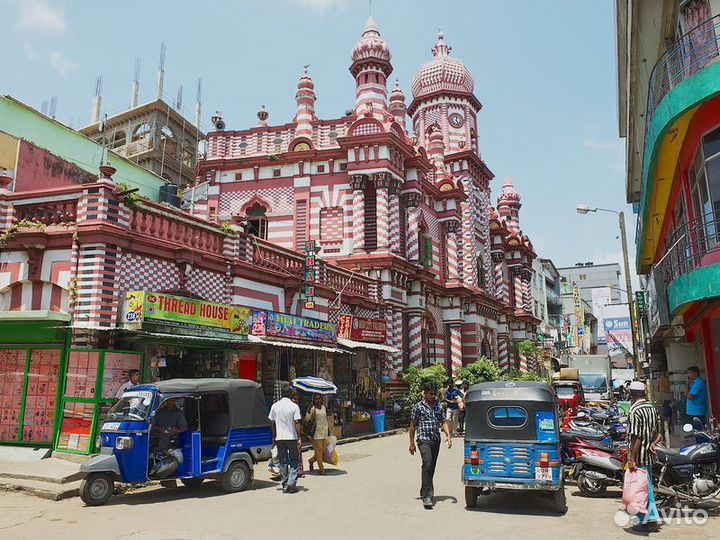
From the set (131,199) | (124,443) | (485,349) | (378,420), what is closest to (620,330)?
(485,349)

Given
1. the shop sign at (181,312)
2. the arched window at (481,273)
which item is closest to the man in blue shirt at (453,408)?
the shop sign at (181,312)

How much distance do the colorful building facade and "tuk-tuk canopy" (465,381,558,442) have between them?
13.0ft

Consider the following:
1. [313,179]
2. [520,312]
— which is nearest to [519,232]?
[520,312]

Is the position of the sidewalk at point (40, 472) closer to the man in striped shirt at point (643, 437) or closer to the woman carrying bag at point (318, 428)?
the woman carrying bag at point (318, 428)

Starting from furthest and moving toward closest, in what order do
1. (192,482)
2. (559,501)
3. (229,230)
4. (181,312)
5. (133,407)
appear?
(229,230)
(181,312)
(192,482)
(133,407)
(559,501)

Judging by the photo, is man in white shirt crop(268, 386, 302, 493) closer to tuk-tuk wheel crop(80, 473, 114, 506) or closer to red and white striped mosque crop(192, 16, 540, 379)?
tuk-tuk wheel crop(80, 473, 114, 506)

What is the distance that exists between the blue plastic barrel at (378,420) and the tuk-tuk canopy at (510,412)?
42.2 ft

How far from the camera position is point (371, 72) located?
1198 inches

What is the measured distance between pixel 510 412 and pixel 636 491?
6.95ft

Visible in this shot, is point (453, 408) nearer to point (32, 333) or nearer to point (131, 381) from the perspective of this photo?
point (131, 381)

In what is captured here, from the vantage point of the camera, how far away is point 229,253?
17266 mm

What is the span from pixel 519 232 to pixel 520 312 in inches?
283

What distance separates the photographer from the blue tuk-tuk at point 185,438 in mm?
9508

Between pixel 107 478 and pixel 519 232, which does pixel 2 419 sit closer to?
pixel 107 478
